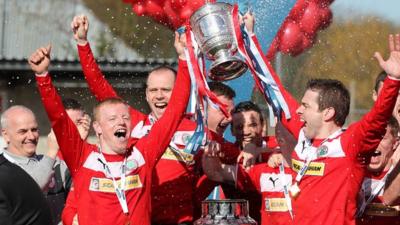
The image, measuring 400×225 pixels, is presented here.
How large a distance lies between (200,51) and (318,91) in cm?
84

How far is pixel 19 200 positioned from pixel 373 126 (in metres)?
2.17

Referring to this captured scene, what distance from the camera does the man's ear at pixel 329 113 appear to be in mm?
6984

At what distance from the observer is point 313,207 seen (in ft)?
22.6

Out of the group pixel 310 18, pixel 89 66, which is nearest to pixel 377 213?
pixel 310 18

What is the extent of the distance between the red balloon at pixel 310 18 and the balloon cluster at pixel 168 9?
2.93 feet

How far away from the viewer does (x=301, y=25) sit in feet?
29.4

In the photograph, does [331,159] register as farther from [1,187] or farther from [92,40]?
[92,40]

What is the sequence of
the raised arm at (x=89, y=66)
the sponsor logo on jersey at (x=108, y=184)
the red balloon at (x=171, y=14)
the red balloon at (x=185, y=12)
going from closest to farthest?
the sponsor logo on jersey at (x=108, y=184), the raised arm at (x=89, y=66), the red balloon at (x=185, y=12), the red balloon at (x=171, y=14)

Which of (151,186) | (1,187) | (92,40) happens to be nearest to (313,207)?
(151,186)

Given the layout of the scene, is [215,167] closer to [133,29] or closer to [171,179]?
[171,179]

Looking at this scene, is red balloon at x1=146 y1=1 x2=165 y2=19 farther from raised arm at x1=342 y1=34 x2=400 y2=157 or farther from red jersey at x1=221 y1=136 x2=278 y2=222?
raised arm at x1=342 y1=34 x2=400 y2=157

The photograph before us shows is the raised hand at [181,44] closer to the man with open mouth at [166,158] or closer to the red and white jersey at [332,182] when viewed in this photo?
the man with open mouth at [166,158]

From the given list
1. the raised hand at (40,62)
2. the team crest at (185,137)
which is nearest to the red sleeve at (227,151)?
the team crest at (185,137)

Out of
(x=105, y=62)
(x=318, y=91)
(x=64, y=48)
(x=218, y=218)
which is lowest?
(x=218, y=218)
